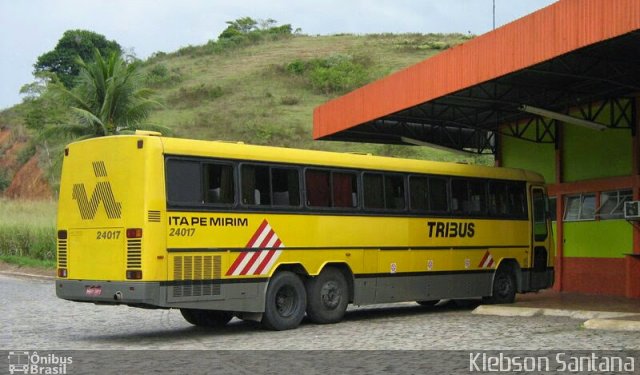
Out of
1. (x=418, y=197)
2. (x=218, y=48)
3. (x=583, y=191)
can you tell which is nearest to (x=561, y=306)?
(x=418, y=197)

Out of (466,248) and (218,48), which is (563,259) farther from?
(218,48)

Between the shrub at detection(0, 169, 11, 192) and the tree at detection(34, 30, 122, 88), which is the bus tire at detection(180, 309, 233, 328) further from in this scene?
the tree at detection(34, 30, 122, 88)

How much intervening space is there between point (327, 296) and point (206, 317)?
2.06 meters

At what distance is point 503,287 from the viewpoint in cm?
1955

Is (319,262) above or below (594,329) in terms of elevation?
above

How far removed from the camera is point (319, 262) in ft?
51.1

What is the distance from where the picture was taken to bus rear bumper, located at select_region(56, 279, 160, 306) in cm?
1285

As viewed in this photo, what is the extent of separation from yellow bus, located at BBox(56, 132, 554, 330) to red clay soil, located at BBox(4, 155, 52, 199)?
5164 centimetres

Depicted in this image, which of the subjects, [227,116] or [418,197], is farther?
[227,116]

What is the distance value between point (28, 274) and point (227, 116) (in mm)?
38146

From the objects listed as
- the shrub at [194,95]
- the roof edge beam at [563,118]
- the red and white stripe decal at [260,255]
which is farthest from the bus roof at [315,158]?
the shrub at [194,95]

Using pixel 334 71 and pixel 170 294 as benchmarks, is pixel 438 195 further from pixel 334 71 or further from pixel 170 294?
pixel 334 71

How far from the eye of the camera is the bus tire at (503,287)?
19391 millimetres

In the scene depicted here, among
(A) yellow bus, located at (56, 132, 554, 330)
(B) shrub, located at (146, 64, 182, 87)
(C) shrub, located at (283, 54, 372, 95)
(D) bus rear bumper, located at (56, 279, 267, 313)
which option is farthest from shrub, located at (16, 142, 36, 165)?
(D) bus rear bumper, located at (56, 279, 267, 313)
